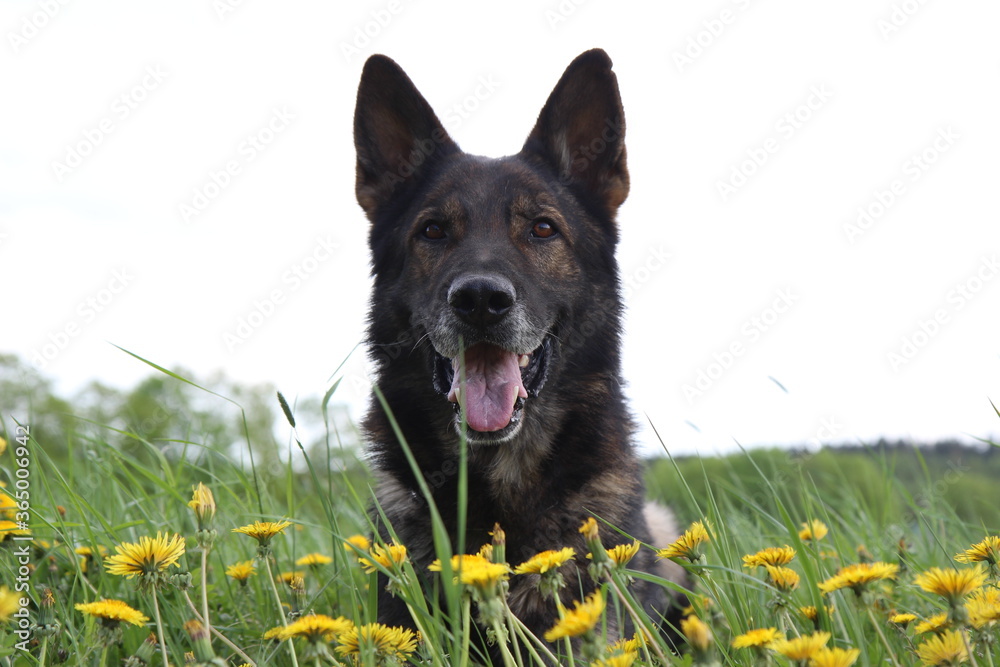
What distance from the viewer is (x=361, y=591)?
2561mm

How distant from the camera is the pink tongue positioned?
2.86 meters

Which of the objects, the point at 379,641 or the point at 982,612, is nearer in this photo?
the point at 982,612

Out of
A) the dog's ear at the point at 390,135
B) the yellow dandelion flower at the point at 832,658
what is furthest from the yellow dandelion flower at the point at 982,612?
the dog's ear at the point at 390,135

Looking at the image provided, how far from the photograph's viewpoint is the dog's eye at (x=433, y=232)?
3.40 meters

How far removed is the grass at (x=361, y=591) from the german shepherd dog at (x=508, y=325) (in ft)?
1.24

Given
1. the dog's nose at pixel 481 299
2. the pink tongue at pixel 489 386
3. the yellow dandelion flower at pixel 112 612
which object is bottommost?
the yellow dandelion flower at pixel 112 612

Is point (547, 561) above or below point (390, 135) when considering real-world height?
below

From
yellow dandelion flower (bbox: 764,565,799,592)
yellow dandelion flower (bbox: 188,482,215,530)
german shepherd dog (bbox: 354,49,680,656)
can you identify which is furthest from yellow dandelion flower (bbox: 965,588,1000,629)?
yellow dandelion flower (bbox: 188,482,215,530)

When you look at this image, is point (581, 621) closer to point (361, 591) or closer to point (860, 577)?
point (860, 577)

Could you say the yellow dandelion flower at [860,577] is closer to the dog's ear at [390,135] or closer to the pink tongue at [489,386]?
the pink tongue at [489,386]

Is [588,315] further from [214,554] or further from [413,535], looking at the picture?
[214,554]

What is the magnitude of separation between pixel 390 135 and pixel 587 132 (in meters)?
1.07

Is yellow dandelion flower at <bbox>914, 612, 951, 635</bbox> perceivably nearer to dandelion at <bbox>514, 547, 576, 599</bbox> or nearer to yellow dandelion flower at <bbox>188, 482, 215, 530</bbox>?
dandelion at <bbox>514, 547, 576, 599</bbox>

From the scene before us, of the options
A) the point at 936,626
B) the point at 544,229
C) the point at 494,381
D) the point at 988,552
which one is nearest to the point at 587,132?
the point at 544,229
